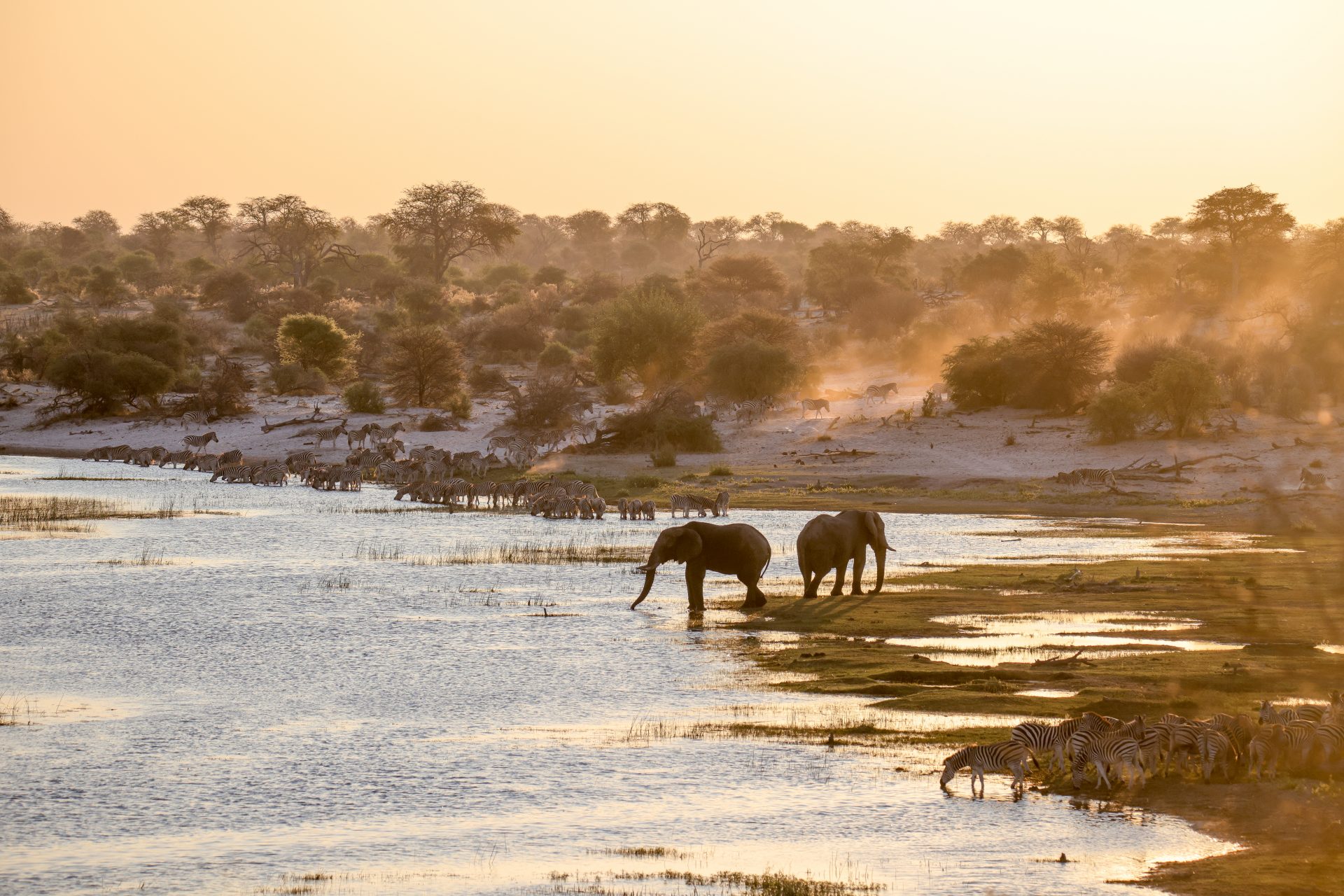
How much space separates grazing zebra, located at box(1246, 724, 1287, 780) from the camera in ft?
36.7

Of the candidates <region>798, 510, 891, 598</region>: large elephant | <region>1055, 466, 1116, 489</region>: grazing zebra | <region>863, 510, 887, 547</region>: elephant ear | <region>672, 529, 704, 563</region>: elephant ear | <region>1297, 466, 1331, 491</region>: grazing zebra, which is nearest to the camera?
<region>672, 529, 704, 563</region>: elephant ear

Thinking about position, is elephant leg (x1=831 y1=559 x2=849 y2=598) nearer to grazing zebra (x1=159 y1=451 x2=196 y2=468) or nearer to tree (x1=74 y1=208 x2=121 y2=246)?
grazing zebra (x1=159 y1=451 x2=196 y2=468)

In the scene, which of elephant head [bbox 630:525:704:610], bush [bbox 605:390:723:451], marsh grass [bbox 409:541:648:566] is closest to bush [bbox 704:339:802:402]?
bush [bbox 605:390:723:451]

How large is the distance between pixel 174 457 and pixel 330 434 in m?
5.60

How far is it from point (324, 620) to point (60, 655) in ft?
12.2

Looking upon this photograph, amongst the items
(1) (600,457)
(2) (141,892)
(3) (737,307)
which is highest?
(3) (737,307)

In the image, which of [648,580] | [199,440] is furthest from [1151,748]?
[199,440]

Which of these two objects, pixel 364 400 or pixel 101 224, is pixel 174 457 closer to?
pixel 364 400

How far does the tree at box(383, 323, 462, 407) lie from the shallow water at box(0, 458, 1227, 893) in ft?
115

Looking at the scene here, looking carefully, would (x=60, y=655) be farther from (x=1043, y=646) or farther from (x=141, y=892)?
(x=1043, y=646)

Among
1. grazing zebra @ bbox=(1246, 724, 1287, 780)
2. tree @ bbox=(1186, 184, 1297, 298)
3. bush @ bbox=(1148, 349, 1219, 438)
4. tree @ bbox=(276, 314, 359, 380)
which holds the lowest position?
grazing zebra @ bbox=(1246, 724, 1287, 780)

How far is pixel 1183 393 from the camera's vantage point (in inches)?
1636

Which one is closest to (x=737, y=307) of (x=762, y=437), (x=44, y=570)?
(x=762, y=437)

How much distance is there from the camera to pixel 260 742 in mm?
12766
